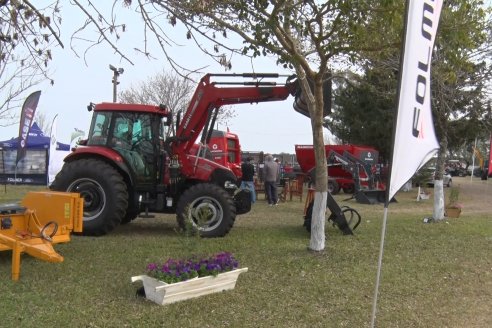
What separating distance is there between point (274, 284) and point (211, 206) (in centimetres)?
361

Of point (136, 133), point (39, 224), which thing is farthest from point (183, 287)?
point (136, 133)

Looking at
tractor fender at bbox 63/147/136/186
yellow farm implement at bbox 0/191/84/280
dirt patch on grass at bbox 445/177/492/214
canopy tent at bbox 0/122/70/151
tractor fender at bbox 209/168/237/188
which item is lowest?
dirt patch on grass at bbox 445/177/492/214

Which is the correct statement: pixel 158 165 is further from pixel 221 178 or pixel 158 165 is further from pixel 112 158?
pixel 221 178

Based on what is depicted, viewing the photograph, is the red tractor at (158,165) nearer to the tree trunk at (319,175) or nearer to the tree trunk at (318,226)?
the tree trunk at (319,175)

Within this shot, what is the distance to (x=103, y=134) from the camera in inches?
407

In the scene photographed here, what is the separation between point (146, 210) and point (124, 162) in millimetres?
1019

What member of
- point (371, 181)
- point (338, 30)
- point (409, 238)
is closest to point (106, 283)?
point (338, 30)

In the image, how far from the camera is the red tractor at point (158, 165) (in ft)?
31.8

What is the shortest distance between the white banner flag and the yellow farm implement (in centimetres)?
436

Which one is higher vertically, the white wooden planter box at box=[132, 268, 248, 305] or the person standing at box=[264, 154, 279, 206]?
the person standing at box=[264, 154, 279, 206]

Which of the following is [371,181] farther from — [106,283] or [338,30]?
[106,283]

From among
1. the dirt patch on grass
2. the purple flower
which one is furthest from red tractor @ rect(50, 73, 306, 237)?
the dirt patch on grass

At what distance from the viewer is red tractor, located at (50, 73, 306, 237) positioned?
9.69m

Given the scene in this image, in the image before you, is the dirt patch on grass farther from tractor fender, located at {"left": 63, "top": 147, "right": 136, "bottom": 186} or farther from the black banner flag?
the black banner flag
